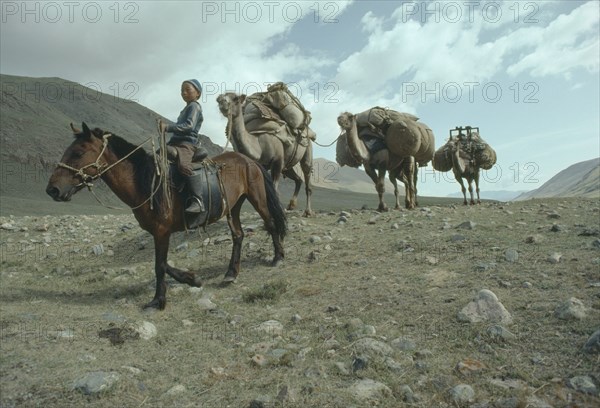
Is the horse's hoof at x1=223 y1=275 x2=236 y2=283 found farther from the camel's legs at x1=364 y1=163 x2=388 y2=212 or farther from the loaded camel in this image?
the camel's legs at x1=364 y1=163 x2=388 y2=212

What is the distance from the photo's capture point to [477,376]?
385 cm

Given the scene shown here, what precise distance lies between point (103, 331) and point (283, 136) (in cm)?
830

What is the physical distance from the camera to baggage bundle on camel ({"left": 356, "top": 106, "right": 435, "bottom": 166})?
15.3 m

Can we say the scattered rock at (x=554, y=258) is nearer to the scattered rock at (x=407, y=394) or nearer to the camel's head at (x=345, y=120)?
the scattered rock at (x=407, y=394)

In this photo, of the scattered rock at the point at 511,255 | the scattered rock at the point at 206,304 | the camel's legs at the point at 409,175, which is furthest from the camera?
the camel's legs at the point at 409,175

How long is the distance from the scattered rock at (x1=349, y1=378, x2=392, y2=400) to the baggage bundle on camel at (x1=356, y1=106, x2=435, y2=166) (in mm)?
12443

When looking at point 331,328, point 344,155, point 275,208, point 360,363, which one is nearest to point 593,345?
point 360,363

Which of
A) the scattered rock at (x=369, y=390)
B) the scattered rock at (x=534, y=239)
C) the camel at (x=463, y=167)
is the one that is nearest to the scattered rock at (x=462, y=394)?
the scattered rock at (x=369, y=390)

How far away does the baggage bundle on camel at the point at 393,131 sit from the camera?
15258 millimetres

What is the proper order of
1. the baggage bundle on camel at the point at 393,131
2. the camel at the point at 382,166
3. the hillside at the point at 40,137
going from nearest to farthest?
the baggage bundle on camel at the point at 393,131 → the camel at the point at 382,166 → the hillside at the point at 40,137

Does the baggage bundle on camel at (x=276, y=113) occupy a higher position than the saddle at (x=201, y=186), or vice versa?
the baggage bundle on camel at (x=276, y=113)

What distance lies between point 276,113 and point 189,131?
6.10 meters

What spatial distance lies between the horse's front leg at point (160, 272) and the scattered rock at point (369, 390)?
12.0 ft

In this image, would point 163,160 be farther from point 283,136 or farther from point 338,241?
point 283,136
